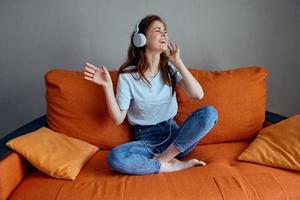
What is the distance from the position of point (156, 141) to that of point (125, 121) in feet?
0.64

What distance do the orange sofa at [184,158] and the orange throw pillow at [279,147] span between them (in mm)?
31

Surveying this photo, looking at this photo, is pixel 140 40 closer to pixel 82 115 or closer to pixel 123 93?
pixel 123 93

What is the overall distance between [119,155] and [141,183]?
16cm

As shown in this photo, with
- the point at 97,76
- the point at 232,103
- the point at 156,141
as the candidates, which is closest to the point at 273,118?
the point at 232,103

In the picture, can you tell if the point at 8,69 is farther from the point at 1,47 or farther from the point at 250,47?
the point at 250,47

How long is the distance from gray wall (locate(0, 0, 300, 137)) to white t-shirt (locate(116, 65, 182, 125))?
48 cm

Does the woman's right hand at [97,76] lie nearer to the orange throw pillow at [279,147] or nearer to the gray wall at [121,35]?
the gray wall at [121,35]

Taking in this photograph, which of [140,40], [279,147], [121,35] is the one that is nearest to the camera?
[279,147]

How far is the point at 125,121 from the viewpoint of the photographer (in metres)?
1.62

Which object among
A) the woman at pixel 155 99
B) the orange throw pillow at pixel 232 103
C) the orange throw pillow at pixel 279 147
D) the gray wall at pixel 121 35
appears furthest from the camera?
the gray wall at pixel 121 35

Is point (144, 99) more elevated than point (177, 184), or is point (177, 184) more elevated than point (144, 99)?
point (144, 99)

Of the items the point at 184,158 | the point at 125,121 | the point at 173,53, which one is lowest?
the point at 184,158

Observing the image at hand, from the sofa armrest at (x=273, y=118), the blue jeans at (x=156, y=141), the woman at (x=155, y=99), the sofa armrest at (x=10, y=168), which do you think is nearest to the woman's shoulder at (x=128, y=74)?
the woman at (x=155, y=99)

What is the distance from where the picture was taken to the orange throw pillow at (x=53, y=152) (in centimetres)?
131
